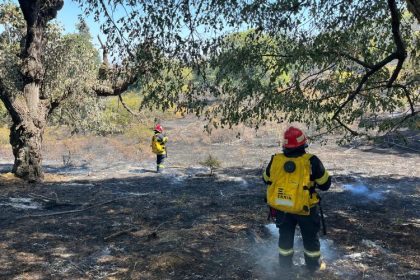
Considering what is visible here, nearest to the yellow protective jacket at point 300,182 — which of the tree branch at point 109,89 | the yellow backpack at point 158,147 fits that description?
the yellow backpack at point 158,147

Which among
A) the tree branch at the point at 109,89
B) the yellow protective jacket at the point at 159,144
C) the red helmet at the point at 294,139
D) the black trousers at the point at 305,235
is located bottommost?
the black trousers at the point at 305,235

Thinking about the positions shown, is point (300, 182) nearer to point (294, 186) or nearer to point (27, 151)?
point (294, 186)

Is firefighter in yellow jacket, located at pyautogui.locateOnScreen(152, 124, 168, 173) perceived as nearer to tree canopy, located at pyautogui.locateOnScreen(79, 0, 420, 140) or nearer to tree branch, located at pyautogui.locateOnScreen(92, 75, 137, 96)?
tree branch, located at pyautogui.locateOnScreen(92, 75, 137, 96)

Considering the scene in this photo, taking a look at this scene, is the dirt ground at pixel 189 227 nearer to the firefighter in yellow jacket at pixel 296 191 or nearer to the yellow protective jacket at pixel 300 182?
the firefighter in yellow jacket at pixel 296 191

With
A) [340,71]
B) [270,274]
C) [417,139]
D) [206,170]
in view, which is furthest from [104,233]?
[417,139]

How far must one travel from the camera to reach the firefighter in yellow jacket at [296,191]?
16.4 ft

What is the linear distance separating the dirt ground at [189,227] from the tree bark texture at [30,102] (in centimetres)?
77

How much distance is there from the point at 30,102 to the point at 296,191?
35.4 feet

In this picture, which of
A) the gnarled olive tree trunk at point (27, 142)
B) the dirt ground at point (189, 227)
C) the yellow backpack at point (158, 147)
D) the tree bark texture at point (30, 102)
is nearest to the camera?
the dirt ground at point (189, 227)

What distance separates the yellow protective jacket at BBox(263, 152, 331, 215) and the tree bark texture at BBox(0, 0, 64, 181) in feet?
33.8

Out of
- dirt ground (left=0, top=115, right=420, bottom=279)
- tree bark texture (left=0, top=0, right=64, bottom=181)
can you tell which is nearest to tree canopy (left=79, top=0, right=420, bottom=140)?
dirt ground (left=0, top=115, right=420, bottom=279)

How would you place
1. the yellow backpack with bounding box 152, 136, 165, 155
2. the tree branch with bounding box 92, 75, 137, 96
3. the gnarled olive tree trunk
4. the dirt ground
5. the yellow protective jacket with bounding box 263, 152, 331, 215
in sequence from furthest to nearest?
the yellow backpack with bounding box 152, 136, 165, 155
the tree branch with bounding box 92, 75, 137, 96
the gnarled olive tree trunk
the dirt ground
the yellow protective jacket with bounding box 263, 152, 331, 215

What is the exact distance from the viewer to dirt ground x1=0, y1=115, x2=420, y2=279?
17.5ft

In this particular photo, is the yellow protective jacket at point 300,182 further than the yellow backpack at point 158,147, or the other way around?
the yellow backpack at point 158,147
